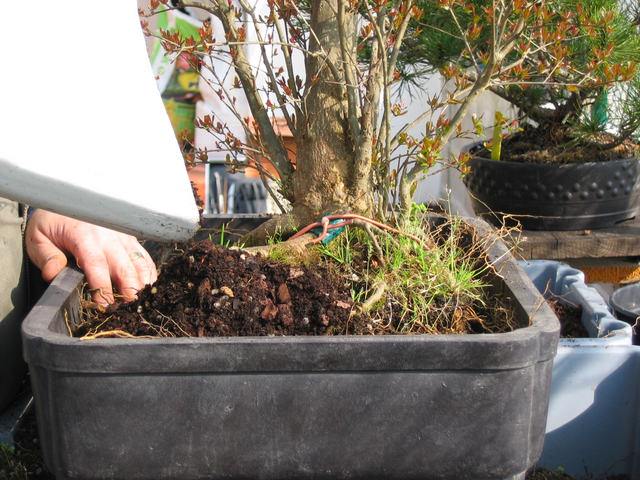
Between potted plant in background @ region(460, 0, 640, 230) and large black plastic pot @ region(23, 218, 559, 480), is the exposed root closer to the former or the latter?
large black plastic pot @ region(23, 218, 559, 480)

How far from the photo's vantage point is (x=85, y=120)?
46 centimetres

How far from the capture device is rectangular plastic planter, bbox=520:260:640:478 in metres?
0.92

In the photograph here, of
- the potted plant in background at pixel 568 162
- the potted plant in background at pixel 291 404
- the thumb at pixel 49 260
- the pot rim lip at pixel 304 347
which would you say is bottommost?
the potted plant in background at pixel 291 404

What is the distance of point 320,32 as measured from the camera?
99 cm

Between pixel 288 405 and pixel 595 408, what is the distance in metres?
0.64

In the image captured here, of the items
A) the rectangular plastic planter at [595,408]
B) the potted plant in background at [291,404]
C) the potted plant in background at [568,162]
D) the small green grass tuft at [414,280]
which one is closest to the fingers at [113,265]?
the potted plant in background at [291,404]

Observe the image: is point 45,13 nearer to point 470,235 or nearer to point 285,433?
point 285,433

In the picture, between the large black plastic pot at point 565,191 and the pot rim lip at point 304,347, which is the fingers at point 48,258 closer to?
the pot rim lip at point 304,347

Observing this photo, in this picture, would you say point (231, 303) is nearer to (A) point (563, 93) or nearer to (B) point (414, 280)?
(B) point (414, 280)

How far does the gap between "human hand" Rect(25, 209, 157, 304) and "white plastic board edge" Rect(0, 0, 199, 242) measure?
398 mm

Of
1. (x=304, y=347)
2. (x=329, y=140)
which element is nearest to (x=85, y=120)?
(x=304, y=347)

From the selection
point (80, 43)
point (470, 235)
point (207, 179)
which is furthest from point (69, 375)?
point (207, 179)

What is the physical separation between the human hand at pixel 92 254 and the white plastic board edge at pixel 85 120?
398mm

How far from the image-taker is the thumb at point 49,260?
87 centimetres
